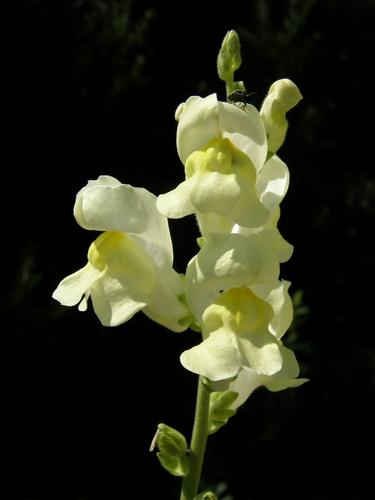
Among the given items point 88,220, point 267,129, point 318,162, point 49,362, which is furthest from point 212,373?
point 318,162

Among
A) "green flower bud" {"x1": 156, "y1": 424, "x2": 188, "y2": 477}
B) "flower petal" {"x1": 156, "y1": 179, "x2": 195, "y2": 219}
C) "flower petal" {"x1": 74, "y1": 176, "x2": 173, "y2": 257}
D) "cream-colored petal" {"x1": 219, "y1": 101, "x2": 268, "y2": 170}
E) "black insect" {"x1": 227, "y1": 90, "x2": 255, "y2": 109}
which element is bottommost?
"green flower bud" {"x1": 156, "y1": 424, "x2": 188, "y2": 477}

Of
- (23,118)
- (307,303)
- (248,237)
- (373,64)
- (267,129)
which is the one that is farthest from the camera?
(373,64)

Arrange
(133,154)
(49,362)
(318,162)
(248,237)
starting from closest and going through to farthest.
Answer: (248,237) → (49,362) → (133,154) → (318,162)

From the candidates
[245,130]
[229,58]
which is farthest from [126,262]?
[229,58]

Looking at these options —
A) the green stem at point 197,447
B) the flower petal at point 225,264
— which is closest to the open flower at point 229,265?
the flower petal at point 225,264

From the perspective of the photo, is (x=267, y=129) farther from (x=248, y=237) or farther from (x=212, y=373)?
(x=212, y=373)

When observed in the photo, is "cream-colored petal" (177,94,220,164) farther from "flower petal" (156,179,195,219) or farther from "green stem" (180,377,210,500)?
"green stem" (180,377,210,500)

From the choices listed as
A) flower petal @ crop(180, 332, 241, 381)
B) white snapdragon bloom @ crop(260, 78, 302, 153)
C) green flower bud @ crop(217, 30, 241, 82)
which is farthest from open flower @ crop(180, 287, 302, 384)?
green flower bud @ crop(217, 30, 241, 82)
